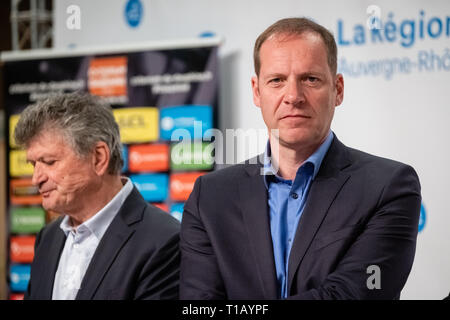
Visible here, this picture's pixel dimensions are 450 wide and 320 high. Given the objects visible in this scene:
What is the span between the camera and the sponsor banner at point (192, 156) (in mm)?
3793

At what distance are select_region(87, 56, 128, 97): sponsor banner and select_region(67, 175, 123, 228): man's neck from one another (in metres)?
2.21

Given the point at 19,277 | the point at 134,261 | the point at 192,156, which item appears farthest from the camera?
the point at 19,277

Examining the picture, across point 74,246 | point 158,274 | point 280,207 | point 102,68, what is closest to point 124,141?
point 102,68

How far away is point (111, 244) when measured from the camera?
6.51ft

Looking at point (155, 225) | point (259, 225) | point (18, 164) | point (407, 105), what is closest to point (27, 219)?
point (18, 164)

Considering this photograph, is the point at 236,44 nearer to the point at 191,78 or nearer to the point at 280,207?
the point at 191,78

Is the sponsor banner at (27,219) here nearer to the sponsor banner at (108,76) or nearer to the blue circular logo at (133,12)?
the sponsor banner at (108,76)

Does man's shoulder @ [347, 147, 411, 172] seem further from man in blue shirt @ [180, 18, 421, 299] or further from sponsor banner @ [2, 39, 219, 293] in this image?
sponsor banner @ [2, 39, 219, 293]

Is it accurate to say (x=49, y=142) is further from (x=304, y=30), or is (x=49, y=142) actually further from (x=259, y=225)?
(x=304, y=30)

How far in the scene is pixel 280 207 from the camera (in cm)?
165

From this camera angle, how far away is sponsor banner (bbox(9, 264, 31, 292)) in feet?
14.6

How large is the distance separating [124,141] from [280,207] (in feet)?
9.05

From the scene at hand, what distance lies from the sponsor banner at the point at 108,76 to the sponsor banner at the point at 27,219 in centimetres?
113

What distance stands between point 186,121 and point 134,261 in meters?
2.21
